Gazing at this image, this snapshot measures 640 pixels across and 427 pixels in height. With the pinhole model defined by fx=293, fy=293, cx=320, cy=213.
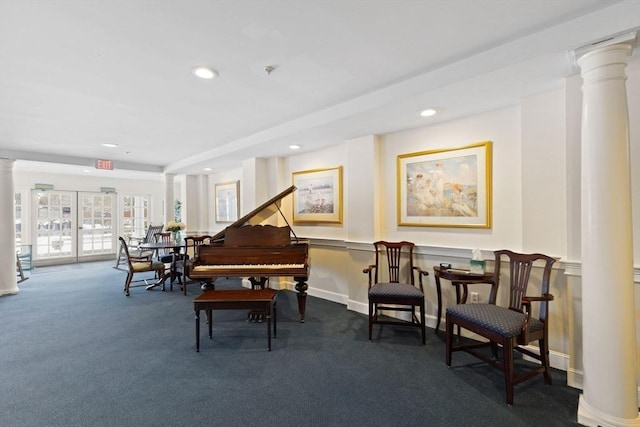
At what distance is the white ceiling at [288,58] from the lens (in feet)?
5.79

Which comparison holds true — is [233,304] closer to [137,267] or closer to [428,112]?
[428,112]

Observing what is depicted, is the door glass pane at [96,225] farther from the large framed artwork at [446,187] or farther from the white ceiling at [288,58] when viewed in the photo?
the large framed artwork at [446,187]

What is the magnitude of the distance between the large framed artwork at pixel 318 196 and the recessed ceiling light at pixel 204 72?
2386 mm

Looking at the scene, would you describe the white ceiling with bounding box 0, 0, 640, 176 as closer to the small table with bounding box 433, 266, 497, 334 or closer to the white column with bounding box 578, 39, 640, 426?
the white column with bounding box 578, 39, 640, 426

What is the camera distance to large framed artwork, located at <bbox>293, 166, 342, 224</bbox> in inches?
181

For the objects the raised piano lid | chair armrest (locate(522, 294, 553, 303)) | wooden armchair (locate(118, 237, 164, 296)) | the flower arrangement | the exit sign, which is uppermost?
the exit sign

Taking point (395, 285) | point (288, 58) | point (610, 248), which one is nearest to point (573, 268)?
point (610, 248)

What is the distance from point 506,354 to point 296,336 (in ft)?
6.64

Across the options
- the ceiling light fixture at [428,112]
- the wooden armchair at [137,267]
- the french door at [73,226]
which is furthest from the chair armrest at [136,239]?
the ceiling light fixture at [428,112]

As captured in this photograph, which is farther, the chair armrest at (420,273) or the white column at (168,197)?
the white column at (168,197)

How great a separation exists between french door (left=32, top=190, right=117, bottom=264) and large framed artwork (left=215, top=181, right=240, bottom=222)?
14.0 feet

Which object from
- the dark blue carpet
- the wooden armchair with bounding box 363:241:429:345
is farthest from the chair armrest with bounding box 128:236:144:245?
the wooden armchair with bounding box 363:241:429:345

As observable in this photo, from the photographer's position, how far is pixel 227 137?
15.4 feet

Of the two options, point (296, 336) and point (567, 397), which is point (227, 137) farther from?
point (567, 397)
